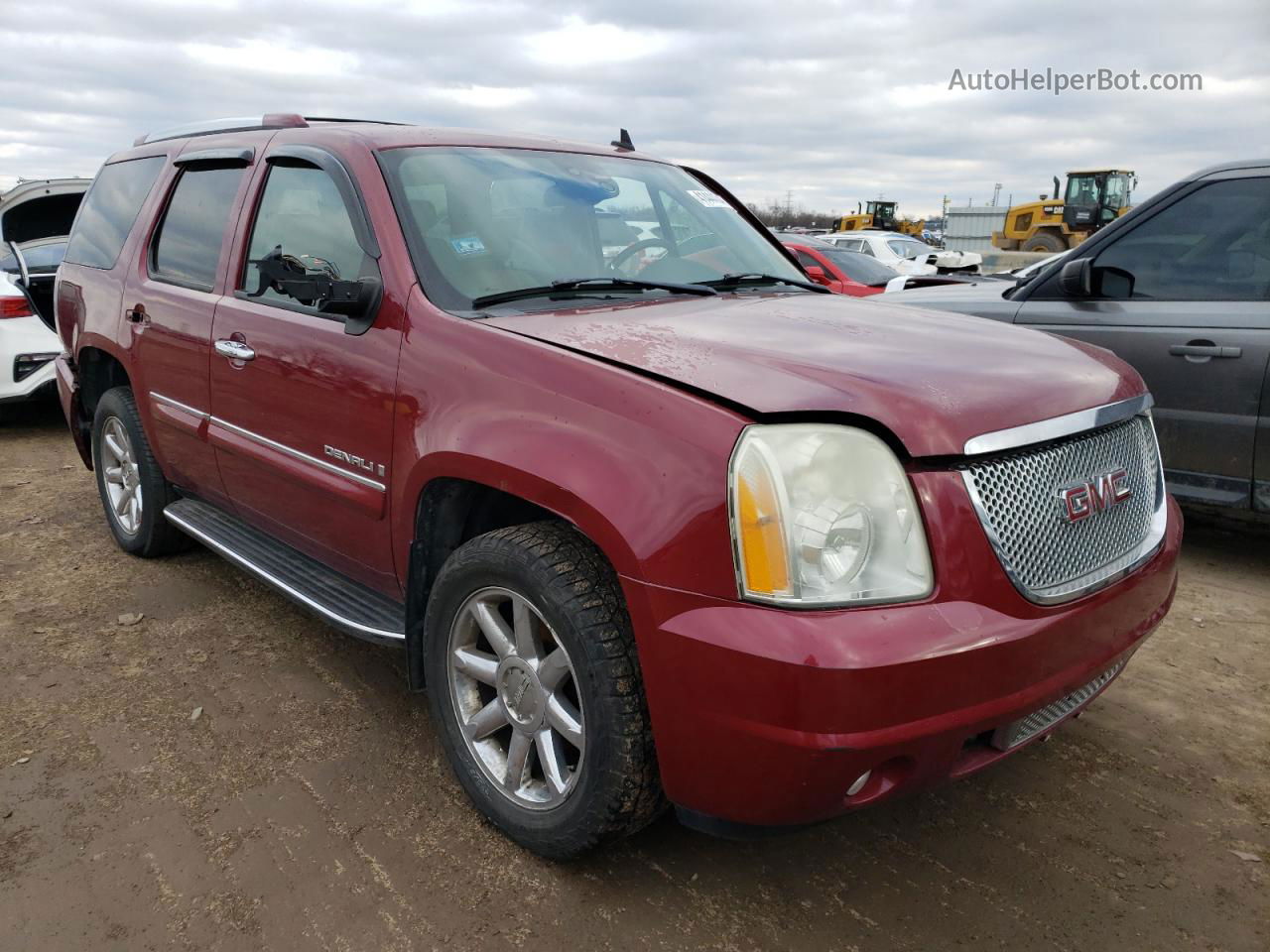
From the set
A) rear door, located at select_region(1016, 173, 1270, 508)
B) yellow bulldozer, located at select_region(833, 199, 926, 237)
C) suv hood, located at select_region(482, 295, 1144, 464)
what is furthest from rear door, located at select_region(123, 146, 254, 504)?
yellow bulldozer, located at select_region(833, 199, 926, 237)

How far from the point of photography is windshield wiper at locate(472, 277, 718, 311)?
273 centimetres

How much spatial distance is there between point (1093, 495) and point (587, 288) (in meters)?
1.47

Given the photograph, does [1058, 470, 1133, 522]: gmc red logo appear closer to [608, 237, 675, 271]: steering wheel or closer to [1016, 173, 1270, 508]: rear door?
[608, 237, 675, 271]: steering wheel

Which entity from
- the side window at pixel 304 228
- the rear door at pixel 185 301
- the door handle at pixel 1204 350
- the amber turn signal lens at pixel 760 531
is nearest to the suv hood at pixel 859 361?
the amber turn signal lens at pixel 760 531

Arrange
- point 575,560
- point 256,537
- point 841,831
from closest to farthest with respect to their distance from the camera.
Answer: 1. point 575,560
2. point 841,831
3. point 256,537

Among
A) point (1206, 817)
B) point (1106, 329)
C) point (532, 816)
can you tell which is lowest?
point (1206, 817)

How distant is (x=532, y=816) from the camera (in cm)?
242

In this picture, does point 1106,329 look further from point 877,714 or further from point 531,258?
point 877,714

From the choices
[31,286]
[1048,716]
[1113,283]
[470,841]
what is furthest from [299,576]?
[31,286]

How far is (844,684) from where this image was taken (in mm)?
1819

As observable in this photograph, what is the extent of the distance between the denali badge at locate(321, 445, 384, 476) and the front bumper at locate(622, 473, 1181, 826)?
3.37 feet

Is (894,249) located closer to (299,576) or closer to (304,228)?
(304,228)

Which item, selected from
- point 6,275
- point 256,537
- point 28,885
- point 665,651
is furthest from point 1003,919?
point 6,275

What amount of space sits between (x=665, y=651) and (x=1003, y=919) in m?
1.06
